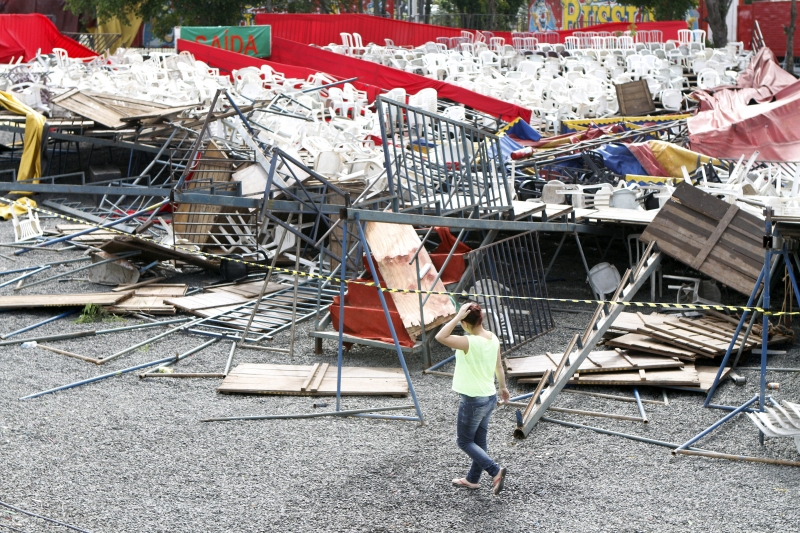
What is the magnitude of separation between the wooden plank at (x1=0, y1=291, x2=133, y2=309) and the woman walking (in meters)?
6.33

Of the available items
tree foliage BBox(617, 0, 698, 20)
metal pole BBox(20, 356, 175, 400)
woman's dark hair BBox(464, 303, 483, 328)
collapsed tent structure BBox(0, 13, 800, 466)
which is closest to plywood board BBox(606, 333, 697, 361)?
collapsed tent structure BBox(0, 13, 800, 466)

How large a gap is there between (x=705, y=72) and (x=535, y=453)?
67.1 feet

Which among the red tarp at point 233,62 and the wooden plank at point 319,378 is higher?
the red tarp at point 233,62

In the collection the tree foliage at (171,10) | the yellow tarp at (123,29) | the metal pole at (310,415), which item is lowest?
the metal pole at (310,415)

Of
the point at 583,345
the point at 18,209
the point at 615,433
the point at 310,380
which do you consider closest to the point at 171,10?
the point at 18,209

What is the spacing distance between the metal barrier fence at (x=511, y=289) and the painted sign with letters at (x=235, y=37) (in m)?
18.6

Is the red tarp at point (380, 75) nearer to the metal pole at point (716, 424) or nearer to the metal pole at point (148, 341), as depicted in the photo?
the metal pole at point (148, 341)

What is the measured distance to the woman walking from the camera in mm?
6641

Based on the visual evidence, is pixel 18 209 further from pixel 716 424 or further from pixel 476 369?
pixel 716 424

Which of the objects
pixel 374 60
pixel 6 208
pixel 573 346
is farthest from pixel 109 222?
pixel 374 60

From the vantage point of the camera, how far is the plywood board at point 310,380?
8.99 metres

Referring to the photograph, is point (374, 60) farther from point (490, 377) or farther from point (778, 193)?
point (490, 377)

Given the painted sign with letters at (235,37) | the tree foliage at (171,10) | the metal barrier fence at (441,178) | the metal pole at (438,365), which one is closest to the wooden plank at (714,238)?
the metal barrier fence at (441,178)

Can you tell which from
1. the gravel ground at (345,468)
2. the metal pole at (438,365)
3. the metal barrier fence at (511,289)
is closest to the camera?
the gravel ground at (345,468)
